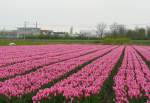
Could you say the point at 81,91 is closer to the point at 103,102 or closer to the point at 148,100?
the point at 103,102

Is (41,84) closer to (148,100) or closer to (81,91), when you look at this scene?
(81,91)

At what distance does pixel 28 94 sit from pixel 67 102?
3.66 ft

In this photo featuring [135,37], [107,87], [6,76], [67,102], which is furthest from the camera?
[135,37]

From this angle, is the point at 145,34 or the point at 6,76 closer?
the point at 6,76

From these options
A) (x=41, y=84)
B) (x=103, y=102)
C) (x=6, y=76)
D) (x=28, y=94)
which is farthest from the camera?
(x=6, y=76)

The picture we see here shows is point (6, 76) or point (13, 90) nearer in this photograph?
point (13, 90)

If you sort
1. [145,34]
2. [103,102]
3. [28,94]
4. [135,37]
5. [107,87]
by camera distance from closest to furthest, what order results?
[28,94], [103,102], [107,87], [135,37], [145,34]

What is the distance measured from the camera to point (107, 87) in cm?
1120

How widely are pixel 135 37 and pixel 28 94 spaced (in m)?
107

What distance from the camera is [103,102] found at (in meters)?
8.94

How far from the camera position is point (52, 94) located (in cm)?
823

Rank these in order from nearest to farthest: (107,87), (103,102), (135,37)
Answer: (103,102) < (107,87) < (135,37)

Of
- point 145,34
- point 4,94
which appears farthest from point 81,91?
point 145,34

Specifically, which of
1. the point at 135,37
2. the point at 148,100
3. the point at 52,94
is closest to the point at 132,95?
the point at 148,100
